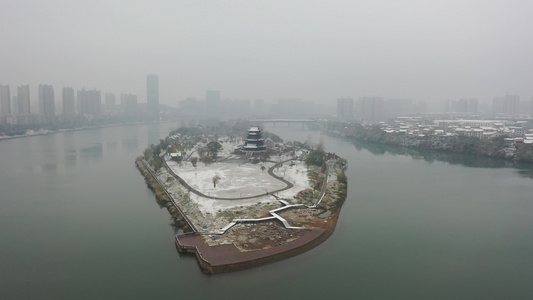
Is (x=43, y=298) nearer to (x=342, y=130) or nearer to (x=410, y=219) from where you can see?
(x=410, y=219)

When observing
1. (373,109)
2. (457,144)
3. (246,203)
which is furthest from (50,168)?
(373,109)

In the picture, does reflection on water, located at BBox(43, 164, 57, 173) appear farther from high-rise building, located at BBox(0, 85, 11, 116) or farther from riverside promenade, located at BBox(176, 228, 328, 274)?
high-rise building, located at BBox(0, 85, 11, 116)

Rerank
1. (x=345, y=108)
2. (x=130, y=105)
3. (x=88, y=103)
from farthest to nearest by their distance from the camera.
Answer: (x=130, y=105), (x=345, y=108), (x=88, y=103)

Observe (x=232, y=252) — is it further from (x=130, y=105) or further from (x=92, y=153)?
(x=130, y=105)

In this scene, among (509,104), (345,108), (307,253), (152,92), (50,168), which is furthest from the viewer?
(152,92)

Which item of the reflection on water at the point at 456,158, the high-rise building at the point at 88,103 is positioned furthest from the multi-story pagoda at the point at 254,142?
the high-rise building at the point at 88,103

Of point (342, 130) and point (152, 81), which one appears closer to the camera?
point (342, 130)

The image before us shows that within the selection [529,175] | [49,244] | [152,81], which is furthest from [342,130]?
[152,81]
